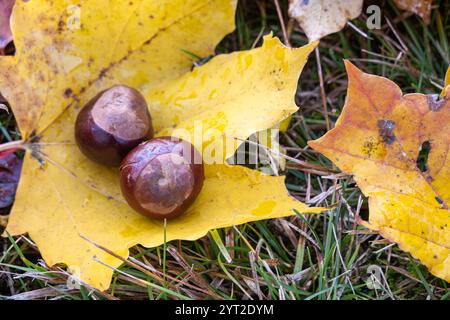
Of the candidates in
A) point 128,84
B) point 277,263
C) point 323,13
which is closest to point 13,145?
point 128,84

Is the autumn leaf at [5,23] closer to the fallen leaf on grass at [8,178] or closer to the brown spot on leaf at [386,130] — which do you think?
the fallen leaf on grass at [8,178]

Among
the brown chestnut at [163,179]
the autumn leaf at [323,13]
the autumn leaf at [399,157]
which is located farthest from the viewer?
the autumn leaf at [323,13]

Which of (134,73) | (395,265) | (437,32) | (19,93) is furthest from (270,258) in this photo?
(437,32)

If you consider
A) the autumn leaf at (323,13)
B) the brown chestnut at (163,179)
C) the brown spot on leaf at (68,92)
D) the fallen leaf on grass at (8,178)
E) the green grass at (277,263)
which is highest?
the autumn leaf at (323,13)

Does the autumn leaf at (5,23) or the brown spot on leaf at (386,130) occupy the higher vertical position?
the autumn leaf at (5,23)

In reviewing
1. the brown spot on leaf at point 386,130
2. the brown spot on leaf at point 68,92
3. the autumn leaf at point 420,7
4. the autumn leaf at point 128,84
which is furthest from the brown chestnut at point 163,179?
the autumn leaf at point 420,7

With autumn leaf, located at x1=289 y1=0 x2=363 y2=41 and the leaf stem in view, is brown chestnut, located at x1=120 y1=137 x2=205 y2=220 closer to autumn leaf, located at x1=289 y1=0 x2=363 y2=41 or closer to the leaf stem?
the leaf stem
